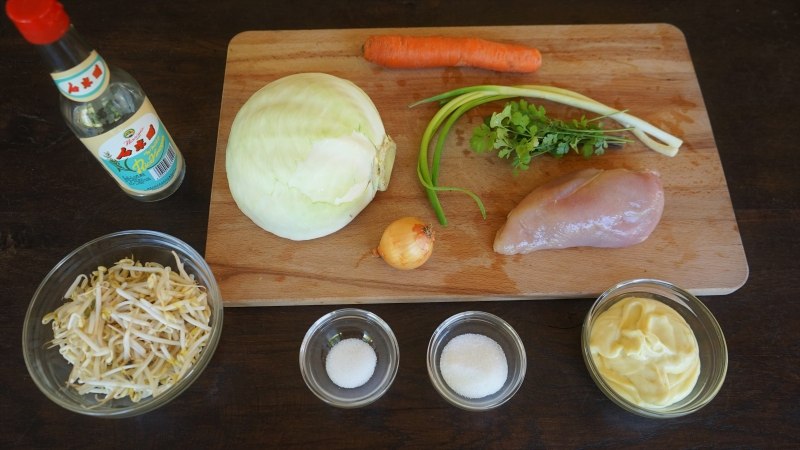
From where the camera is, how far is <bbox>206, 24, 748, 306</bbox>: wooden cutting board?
Answer: 1.71 metres

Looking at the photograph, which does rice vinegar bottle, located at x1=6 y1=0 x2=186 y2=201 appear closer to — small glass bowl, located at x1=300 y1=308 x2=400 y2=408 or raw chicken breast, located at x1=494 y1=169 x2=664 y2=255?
small glass bowl, located at x1=300 y1=308 x2=400 y2=408

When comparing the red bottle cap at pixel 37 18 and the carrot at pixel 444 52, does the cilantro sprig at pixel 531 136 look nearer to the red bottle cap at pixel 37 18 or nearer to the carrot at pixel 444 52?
the carrot at pixel 444 52

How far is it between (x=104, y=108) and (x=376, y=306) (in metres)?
0.92

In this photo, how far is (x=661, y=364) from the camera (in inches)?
60.2

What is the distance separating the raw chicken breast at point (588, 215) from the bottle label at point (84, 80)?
1138 mm

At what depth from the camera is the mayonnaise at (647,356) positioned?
59.9 inches

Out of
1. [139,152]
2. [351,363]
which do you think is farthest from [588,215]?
[139,152]

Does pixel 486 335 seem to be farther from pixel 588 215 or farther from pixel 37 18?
pixel 37 18

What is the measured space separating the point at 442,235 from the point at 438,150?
278 mm

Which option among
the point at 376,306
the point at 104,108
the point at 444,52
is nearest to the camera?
the point at 104,108

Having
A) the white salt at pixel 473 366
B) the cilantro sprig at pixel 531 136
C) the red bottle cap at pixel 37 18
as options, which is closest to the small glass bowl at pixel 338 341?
the white salt at pixel 473 366

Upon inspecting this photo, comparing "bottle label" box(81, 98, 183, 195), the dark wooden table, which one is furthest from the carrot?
"bottle label" box(81, 98, 183, 195)

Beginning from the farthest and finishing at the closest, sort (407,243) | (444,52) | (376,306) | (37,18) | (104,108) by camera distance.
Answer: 1. (444,52)
2. (376,306)
3. (407,243)
4. (104,108)
5. (37,18)

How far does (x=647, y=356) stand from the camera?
1.53 metres
